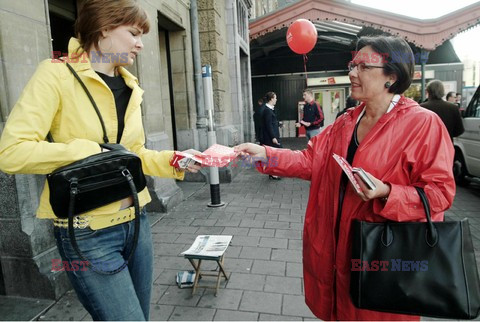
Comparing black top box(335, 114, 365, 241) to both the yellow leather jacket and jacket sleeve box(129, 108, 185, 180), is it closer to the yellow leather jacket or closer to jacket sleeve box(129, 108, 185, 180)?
jacket sleeve box(129, 108, 185, 180)

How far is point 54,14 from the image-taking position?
4.69m

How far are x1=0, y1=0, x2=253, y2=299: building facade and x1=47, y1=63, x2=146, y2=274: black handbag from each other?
6.04 feet

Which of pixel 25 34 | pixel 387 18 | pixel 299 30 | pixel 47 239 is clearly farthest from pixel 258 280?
pixel 387 18

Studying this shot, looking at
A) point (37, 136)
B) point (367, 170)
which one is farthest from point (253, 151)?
point (37, 136)

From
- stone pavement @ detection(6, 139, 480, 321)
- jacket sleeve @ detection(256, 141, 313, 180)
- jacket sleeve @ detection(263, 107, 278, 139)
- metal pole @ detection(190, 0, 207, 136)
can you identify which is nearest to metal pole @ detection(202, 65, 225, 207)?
stone pavement @ detection(6, 139, 480, 321)

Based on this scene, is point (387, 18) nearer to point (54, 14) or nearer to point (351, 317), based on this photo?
point (54, 14)

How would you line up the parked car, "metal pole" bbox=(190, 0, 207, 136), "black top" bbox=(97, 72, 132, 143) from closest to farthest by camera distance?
"black top" bbox=(97, 72, 132, 143)
the parked car
"metal pole" bbox=(190, 0, 207, 136)

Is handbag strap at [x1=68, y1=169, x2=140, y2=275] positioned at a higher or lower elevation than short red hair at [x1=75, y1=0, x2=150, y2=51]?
lower

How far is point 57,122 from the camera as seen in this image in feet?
5.11

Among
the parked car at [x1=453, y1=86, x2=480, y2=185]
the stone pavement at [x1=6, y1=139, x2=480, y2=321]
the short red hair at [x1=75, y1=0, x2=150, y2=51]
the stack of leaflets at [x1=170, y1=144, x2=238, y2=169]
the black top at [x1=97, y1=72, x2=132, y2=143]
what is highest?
the short red hair at [x1=75, y1=0, x2=150, y2=51]

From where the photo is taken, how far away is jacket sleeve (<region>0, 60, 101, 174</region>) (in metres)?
1.39

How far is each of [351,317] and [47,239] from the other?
8.90 ft

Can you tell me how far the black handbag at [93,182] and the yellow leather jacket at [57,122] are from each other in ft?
0.13

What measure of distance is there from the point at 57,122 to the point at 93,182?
0.32 meters
